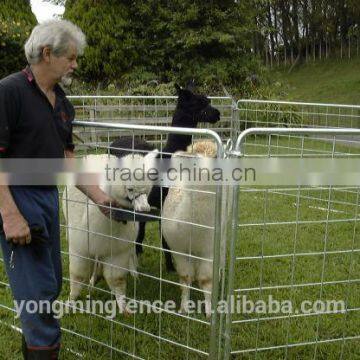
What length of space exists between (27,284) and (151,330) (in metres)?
1.18

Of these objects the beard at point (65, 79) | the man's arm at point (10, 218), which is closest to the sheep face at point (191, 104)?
the beard at point (65, 79)

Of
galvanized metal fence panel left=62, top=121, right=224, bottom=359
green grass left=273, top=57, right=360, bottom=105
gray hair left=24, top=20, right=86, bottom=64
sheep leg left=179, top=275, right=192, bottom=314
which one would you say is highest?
green grass left=273, top=57, right=360, bottom=105

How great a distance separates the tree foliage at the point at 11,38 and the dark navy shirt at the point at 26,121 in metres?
9.63

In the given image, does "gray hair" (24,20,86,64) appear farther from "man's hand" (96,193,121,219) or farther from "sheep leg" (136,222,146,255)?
"sheep leg" (136,222,146,255)

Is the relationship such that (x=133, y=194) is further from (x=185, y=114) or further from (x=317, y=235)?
(x=317, y=235)

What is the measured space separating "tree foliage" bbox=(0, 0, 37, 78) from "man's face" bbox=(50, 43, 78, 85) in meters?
9.58

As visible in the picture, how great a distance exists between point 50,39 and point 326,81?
2400 cm

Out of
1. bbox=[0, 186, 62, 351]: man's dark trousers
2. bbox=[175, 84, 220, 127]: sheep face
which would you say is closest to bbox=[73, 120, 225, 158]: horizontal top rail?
bbox=[0, 186, 62, 351]: man's dark trousers

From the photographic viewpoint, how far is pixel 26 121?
230cm

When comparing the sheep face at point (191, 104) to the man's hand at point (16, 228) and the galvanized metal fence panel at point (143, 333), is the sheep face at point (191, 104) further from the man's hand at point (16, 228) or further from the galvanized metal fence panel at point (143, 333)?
the man's hand at point (16, 228)

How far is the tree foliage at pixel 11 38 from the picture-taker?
1128 centimetres

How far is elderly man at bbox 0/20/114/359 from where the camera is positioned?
2.30 m

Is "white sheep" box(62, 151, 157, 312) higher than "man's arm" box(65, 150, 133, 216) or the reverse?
the reverse

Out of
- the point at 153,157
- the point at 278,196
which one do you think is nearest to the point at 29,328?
the point at 153,157
